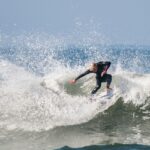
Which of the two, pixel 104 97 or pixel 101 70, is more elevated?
pixel 101 70

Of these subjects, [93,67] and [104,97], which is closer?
[93,67]

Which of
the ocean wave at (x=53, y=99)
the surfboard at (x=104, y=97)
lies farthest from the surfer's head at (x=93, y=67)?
the ocean wave at (x=53, y=99)

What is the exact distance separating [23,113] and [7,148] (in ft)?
12.3

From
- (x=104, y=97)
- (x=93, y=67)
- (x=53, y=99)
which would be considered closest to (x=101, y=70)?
(x=93, y=67)

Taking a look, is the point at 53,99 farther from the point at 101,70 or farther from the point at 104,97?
the point at 101,70

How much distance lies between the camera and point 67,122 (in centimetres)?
1580

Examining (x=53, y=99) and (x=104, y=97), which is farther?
(x=53, y=99)

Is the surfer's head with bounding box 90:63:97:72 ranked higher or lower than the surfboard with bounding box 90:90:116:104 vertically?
higher

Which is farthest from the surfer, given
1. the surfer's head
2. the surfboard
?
the surfboard

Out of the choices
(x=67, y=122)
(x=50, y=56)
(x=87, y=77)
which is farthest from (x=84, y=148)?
(x=50, y=56)

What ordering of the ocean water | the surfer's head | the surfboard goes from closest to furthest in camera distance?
1. the ocean water
2. the surfer's head
3. the surfboard

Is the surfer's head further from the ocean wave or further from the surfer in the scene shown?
the ocean wave

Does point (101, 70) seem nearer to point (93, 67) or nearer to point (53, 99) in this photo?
point (93, 67)

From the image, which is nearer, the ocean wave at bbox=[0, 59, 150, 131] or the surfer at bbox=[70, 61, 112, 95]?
the ocean wave at bbox=[0, 59, 150, 131]
